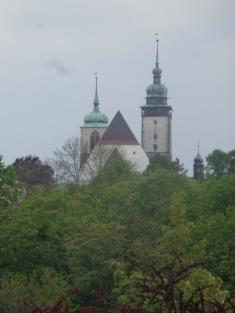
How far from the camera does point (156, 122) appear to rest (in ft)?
588

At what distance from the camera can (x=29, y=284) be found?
125 ft

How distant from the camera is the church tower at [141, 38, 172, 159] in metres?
177

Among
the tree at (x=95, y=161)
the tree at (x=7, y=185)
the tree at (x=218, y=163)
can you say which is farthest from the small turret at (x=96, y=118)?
the tree at (x=7, y=185)

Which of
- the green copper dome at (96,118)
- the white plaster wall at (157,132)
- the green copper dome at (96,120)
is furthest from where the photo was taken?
the white plaster wall at (157,132)

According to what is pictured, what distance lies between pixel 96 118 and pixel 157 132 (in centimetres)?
1161

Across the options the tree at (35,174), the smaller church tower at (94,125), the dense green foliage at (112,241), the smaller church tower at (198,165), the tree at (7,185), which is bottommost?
the dense green foliage at (112,241)

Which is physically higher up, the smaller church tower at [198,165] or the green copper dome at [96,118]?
the green copper dome at [96,118]

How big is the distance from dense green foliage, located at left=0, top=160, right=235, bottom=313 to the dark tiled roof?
3768 inches

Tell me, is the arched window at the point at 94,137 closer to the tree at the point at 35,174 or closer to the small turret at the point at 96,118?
the small turret at the point at 96,118

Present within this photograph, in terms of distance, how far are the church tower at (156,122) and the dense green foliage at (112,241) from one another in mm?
121609

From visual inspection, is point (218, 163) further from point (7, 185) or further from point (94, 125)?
point (94, 125)

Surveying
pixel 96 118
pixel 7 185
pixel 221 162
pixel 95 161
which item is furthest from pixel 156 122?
pixel 7 185

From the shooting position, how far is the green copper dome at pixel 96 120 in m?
170

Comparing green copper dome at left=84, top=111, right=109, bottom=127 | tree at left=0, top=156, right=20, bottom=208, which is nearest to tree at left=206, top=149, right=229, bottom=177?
tree at left=0, top=156, right=20, bottom=208
